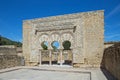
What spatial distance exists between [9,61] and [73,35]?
6.03 m

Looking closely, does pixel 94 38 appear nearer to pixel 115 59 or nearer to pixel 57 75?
pixel 57 75

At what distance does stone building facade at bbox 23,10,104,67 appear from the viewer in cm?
1107

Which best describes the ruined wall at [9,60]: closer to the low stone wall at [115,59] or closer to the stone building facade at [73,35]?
the stone building facade at [73,35]

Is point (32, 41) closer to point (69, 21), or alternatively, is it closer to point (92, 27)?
point (69, 21)

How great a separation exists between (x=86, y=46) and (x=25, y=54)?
616cm

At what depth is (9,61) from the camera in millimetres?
11930

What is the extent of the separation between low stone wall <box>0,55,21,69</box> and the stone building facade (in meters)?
0.91

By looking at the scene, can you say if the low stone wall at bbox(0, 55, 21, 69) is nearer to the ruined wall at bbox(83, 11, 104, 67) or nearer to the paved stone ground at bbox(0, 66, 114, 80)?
the paved stone ground at bbox(0, 66, 114, 80)

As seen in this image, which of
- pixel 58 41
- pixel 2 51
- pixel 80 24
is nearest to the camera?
pixel 80 24

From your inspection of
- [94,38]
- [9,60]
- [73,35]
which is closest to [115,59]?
[94,38]

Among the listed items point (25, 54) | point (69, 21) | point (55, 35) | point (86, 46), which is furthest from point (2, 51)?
point (86, 46)

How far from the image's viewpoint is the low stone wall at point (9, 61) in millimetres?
11042

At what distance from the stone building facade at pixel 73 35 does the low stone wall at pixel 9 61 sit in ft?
2.98

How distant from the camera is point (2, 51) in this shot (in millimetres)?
17094
